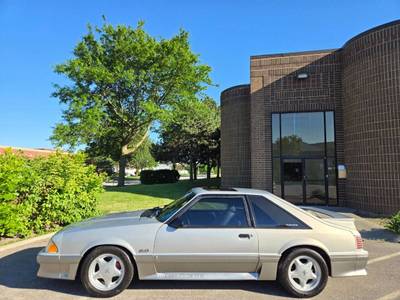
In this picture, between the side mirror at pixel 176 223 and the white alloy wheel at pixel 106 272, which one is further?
the side mirror at pixel 176 223

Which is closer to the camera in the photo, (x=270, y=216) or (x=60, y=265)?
(x=60, y=265)

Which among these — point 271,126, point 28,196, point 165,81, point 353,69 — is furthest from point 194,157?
point 28,196

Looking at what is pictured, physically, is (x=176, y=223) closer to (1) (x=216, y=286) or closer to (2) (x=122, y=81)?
(1) (x=216, y=286)

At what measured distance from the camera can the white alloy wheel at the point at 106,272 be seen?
409 centimetres

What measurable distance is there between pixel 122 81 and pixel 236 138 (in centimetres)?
1079

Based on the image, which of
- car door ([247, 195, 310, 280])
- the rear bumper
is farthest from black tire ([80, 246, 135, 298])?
the rear bumper

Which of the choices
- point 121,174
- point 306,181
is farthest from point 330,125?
point 121,174

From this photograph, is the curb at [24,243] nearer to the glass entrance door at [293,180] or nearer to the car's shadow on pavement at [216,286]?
the car's shadow on pavement at [216,286]

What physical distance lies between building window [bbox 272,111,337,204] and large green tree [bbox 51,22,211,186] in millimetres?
10458

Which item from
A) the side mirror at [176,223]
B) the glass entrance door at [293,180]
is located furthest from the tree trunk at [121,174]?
the side mirror at [176,223]

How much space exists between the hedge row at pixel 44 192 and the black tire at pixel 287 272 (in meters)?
5.83

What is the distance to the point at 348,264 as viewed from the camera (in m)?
4.16

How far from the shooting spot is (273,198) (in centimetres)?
449

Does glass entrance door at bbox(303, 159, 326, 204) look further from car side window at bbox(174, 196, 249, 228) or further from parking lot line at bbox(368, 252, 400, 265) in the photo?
car side window at bbox(174, 196, 249, 228)
